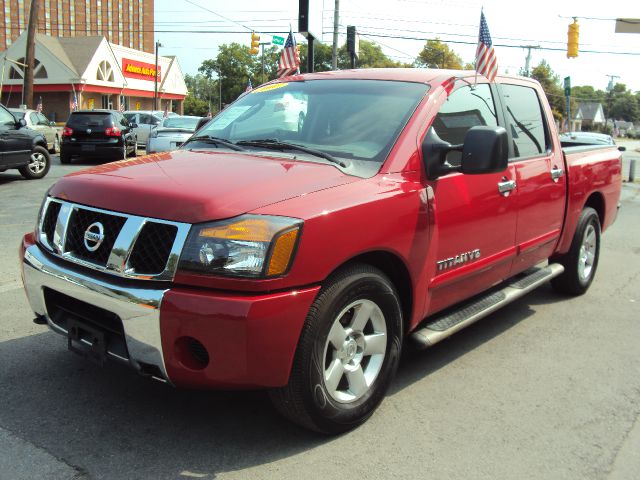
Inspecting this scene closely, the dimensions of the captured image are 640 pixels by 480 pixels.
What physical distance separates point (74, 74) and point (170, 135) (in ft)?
118

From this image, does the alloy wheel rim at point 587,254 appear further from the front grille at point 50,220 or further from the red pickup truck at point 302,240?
the front grille at point 50,220

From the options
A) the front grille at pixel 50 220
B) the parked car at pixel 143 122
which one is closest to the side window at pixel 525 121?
the front grille at pixel 50 220

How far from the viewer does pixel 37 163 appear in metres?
13.7

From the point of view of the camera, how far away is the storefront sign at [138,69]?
53781 mm

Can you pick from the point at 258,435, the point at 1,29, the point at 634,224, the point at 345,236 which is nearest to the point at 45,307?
the point at 258,435

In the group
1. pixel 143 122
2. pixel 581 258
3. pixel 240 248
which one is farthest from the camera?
pixel 143 122

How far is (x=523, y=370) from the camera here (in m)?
4.08

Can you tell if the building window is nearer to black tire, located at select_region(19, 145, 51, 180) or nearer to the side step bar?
black tire, located at select_region(19, 145, 51, 180)

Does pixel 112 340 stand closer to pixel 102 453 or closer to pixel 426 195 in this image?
pixel 102 453

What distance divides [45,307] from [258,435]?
4.17ft

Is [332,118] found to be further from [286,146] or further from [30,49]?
[30,49]

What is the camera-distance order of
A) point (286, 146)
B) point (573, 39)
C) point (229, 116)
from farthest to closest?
point (573, 39), point (229, 116), point (286, 146)

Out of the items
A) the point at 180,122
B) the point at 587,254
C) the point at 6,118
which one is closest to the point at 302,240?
the point at 587,254

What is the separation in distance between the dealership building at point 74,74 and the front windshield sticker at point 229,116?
42500 millimetres
